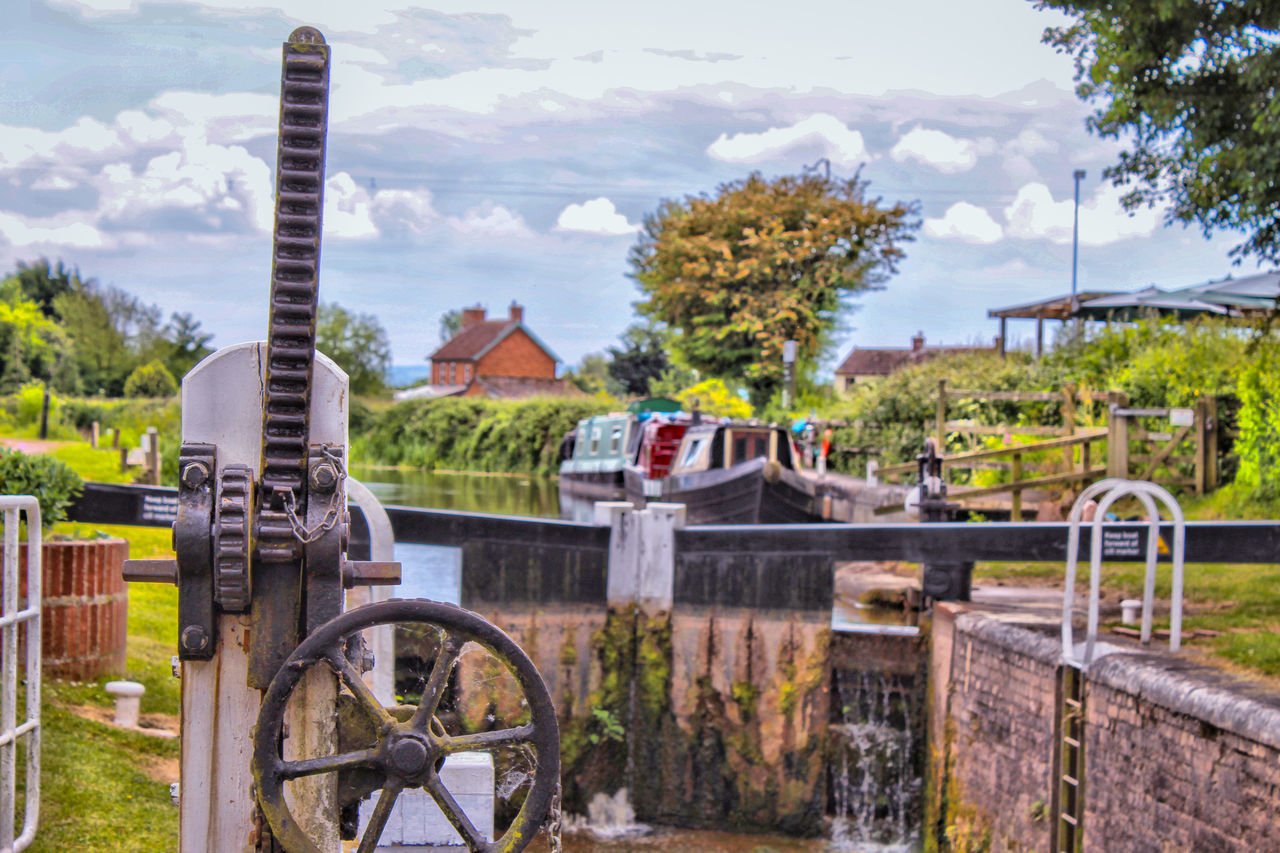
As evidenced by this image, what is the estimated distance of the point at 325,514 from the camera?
7.24ft

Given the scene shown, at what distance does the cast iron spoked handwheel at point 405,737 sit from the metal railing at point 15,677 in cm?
252

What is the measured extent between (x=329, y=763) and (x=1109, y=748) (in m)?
5.21

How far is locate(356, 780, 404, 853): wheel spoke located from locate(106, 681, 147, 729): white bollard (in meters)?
4.35

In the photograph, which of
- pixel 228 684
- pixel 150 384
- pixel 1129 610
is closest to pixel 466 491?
pixel 150 384

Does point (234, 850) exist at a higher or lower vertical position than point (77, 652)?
higher

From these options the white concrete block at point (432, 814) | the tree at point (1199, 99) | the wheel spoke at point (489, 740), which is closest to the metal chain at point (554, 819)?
the wheel spoke at point (489, 740)

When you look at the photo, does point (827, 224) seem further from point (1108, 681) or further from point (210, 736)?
point (210, 736)

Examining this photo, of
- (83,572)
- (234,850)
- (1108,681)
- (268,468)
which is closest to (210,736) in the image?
(234,850)

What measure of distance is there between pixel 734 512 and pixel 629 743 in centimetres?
807

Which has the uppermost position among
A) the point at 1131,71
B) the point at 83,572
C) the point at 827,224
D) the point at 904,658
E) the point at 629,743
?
the point at 827,224

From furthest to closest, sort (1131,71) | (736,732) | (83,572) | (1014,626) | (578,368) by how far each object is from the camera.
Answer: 1. (578,368)
2. (1131,71)
3. (736,732)
4. (1014,626)
5. (83,572)

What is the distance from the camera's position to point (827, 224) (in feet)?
103

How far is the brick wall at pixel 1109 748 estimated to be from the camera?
507 centimetres

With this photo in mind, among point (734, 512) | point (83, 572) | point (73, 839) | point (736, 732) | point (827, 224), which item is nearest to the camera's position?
point (73, 839)
